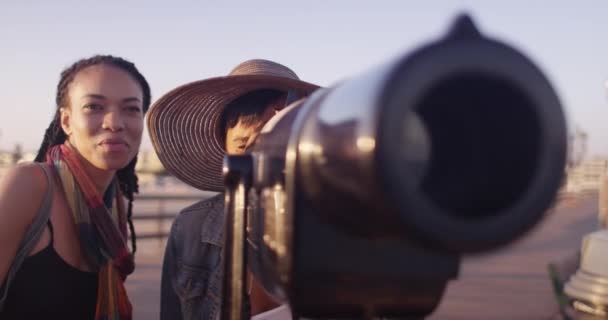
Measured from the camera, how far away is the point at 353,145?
0.71m

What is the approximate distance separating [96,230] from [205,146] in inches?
26.0

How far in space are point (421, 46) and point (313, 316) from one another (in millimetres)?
501

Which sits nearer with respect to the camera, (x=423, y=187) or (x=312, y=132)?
(x=423, y=187)

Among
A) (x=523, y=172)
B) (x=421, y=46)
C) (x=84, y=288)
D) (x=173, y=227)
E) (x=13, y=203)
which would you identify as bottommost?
(x=84, y=288)

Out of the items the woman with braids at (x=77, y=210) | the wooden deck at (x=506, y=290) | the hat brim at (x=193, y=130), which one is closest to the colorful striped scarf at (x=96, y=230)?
the woman with braids at (x=77, y=210)

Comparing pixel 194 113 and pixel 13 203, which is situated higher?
pixel 194 113

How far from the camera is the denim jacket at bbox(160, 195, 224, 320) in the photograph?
1994 mm

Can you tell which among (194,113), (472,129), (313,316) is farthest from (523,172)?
(194,113)

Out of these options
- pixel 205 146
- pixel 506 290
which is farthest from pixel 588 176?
pixel 205 146

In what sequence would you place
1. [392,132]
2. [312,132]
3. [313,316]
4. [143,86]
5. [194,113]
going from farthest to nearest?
[194,113] → [143,86] → [313,316] → [312,132] → [392,132]

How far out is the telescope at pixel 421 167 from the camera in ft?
Result: 2.20

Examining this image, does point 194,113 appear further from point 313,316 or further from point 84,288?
point 313,316

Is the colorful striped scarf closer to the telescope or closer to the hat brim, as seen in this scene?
the hat brim

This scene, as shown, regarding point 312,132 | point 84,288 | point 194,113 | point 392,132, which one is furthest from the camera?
point 194,113
